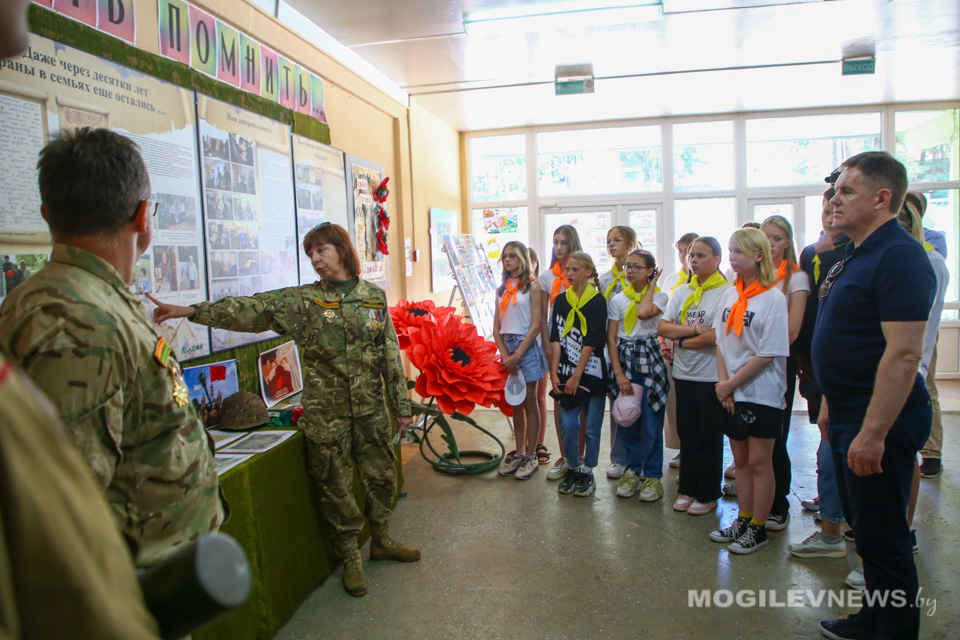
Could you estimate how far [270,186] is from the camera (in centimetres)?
326

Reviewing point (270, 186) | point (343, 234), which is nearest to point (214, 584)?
point (343, 234)

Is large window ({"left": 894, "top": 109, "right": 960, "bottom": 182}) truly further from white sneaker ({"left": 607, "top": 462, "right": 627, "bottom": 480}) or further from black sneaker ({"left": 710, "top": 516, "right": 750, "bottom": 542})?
black sneaker ({"left": 710, "top": 516, "right": 750, "bottom": 542})

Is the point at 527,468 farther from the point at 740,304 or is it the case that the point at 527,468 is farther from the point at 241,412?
the point at 241,412

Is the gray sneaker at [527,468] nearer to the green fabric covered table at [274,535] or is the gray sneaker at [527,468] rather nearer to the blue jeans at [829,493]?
the green fabric covered table at [274,535]

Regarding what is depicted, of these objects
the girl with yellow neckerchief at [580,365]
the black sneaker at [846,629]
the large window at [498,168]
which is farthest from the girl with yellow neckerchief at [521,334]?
the large window at [498,168]

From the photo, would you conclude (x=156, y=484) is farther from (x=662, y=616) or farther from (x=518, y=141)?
(x=518, y=141)

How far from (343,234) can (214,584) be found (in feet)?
7.53

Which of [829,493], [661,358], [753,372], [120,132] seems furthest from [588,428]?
[120,132]

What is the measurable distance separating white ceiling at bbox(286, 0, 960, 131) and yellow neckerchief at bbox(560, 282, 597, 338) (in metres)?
2.03

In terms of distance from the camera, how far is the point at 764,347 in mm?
2684

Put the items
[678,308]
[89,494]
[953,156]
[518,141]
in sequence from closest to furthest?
[89,494] → [678,308] → [953,156] → [518,141]

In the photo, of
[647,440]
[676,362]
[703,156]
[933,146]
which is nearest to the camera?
[676,362]

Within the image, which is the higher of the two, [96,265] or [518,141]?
[518,141]

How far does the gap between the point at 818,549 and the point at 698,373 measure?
968mm
